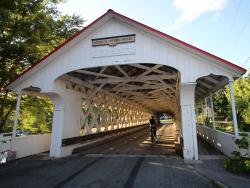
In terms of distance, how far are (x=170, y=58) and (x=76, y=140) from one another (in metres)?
6.85

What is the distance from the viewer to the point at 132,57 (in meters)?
7.85

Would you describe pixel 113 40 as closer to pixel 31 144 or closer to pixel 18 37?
pixel 31 144

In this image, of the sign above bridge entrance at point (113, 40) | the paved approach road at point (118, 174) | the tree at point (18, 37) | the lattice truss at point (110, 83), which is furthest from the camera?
the tree at point (18, 37)

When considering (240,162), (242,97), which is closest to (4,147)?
(240,162)

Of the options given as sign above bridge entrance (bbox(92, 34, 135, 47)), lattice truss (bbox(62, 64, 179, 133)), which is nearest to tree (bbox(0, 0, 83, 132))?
lattice truss (bbox(62, 64, 179, 133))

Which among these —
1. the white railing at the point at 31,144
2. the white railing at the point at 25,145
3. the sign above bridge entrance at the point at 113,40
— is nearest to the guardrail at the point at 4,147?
the white railing at the point at 25,145

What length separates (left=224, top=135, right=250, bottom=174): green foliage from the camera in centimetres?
561

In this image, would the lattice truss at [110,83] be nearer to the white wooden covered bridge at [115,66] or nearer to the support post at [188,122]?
the white wooden covered bridge at [115,66]

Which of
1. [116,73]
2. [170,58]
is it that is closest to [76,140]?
[116,73]

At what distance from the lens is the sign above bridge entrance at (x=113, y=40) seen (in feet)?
26.5

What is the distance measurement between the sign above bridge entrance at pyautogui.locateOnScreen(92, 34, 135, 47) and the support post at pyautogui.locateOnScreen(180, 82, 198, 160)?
3.10m

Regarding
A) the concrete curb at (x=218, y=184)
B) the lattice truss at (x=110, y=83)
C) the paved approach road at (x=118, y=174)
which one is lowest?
the paved approach road at (x=118, y=174)

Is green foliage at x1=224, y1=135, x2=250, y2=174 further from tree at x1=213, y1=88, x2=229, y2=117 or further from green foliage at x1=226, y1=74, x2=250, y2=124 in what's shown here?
tree at x1=213, y1=88, x2=229, y2=117

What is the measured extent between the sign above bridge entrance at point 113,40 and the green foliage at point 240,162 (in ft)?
19.0
